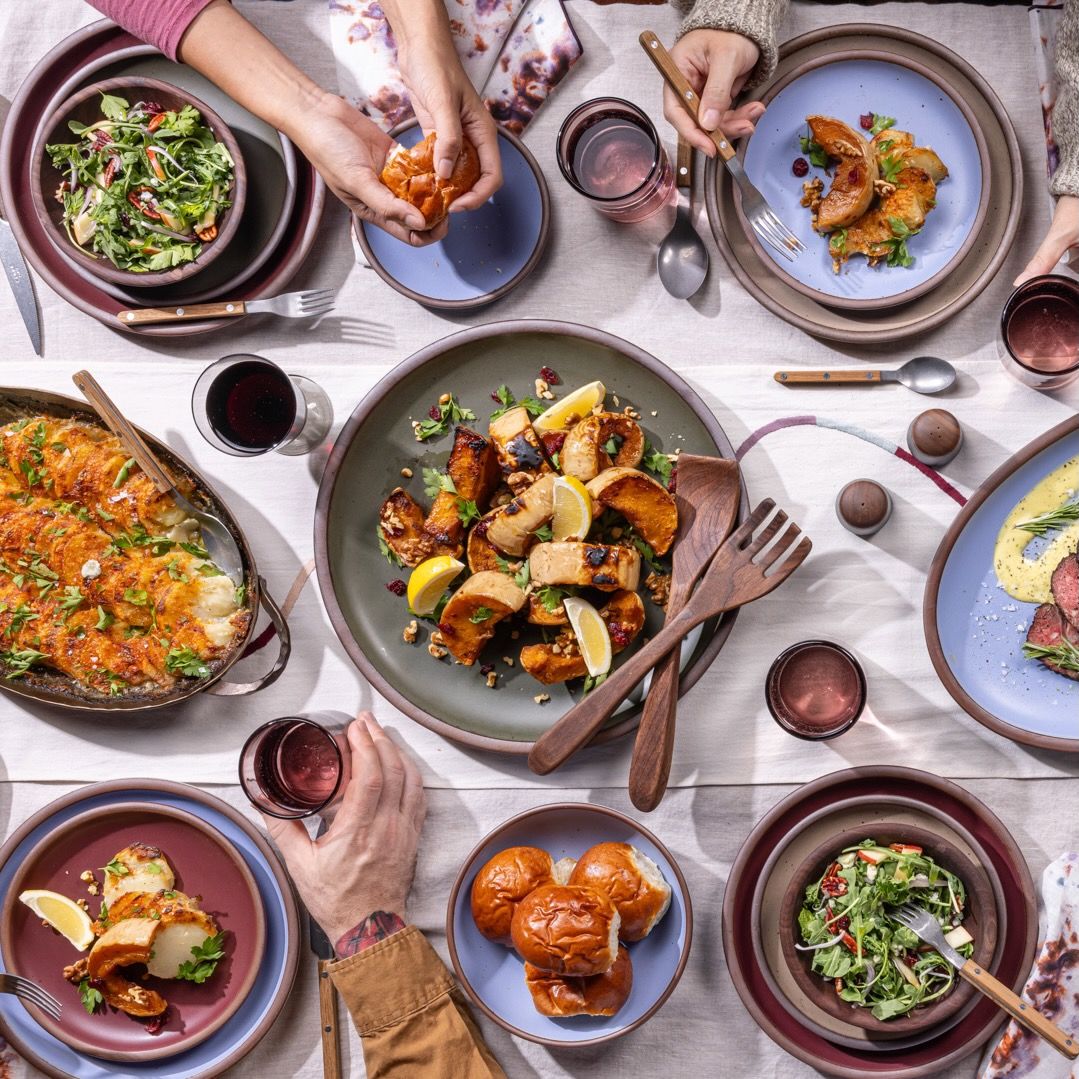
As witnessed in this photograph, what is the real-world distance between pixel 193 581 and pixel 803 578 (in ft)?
4.91

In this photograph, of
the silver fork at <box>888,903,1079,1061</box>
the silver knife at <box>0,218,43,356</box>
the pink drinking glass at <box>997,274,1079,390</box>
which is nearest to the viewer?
the silver fork at <box>888,903,1079,1061</box>

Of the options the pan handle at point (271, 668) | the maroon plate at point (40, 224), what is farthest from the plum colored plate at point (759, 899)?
the maroon plate at point (40, 224)

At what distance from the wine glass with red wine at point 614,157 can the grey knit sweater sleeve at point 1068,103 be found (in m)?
0.33

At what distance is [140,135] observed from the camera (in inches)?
95.0

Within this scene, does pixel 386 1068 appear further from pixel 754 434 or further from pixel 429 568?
pixel 754 434

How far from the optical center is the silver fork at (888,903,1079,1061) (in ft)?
6.98

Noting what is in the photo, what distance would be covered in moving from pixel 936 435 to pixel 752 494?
0.45m

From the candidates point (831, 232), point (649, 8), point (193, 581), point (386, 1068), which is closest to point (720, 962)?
point (386, 1068)

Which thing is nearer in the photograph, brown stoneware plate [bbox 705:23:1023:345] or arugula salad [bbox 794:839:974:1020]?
arugula salad [bbox 794:839:974:1020]

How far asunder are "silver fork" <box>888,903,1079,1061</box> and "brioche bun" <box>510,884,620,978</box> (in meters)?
0.66

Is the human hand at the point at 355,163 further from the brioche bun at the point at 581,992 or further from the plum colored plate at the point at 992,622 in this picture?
the brioche bun at the point at 581,992

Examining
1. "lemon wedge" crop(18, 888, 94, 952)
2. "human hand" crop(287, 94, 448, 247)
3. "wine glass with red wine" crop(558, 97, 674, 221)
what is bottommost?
"lemon wedge" crop(18, 888, 94, 952)

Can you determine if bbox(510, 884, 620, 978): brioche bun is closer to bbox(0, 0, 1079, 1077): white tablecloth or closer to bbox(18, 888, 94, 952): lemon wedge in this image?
bbox(0, 0, 1079, 1077): white tablecloth

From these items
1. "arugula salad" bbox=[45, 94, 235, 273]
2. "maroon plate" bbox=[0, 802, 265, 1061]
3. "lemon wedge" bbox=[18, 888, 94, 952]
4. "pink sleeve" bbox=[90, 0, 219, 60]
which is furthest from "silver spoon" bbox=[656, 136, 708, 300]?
"lemon wedge" bbox=[18, 888, 94, 952]
